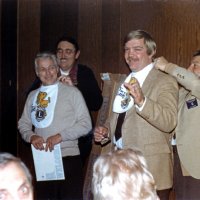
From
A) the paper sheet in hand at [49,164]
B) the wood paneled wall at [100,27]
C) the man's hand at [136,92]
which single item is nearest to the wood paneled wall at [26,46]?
the wood paneled wall at [100,27]

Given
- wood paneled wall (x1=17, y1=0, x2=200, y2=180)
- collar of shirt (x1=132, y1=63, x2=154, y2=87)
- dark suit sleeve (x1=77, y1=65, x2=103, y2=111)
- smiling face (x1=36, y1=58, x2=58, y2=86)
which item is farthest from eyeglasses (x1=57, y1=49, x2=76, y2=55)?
collar of shirt (x1=132, y1=63, x2=154, y2=87)

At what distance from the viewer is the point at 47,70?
10.8 feet

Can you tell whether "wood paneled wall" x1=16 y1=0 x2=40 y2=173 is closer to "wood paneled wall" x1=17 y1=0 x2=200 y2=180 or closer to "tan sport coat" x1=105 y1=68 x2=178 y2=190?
"wood paneled wall" x1=17 y1=0 x2=200 y2=180

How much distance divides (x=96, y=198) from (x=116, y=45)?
2788 mm

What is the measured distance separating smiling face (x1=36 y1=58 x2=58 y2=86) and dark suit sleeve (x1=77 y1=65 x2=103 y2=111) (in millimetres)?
332

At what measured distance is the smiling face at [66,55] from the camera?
3578mm

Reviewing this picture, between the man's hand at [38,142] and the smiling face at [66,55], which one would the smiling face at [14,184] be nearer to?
the man's hand at [38,142]

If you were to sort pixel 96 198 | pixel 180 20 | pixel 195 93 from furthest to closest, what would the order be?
pixel 180 20 → pixel 195 93 → pixel 96 198

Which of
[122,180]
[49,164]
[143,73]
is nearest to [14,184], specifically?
[122,180]

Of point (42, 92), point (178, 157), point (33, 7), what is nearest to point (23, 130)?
point (42, 92)

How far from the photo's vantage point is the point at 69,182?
317 centimetres

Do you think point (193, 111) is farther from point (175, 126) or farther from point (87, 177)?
point (87, 177)

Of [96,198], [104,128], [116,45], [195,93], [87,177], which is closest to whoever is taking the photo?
[96,198]

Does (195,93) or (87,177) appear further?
(87,177)
